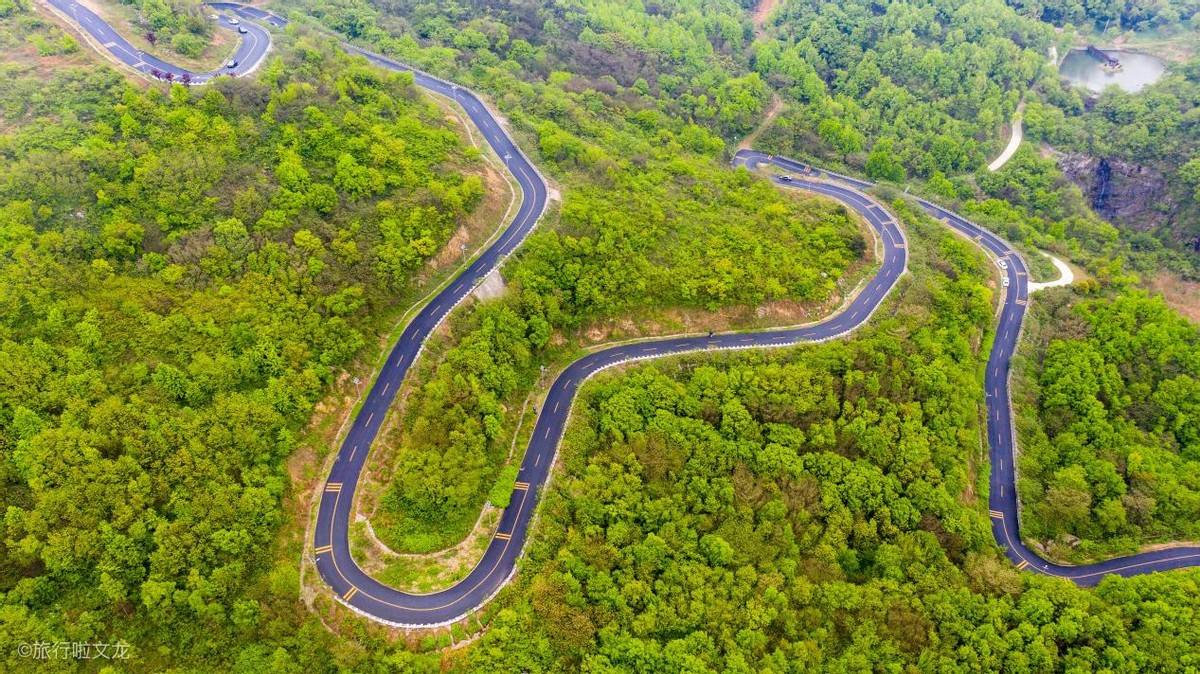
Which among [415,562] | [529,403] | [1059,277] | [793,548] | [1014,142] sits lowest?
[415,562]

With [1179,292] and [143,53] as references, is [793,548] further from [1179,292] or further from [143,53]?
[143,53]

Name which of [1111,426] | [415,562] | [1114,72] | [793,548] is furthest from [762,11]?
[415,562]

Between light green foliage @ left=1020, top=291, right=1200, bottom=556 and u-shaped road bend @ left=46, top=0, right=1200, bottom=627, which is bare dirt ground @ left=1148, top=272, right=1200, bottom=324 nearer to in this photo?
light green foliage @ left=1020, top=291, right=1200, bottom=556

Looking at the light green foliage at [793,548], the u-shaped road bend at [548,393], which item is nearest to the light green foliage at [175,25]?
the u-shaped road bend at [548,393]

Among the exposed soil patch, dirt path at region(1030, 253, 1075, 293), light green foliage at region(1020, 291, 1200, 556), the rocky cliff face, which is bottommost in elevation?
the exposed soil patch

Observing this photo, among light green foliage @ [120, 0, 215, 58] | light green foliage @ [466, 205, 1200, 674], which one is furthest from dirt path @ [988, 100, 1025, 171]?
light green foliage @ [120, 0, 215, 58]
